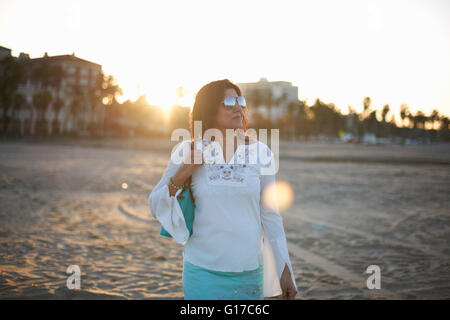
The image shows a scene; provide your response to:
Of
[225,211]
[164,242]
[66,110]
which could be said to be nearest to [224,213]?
[225,211]

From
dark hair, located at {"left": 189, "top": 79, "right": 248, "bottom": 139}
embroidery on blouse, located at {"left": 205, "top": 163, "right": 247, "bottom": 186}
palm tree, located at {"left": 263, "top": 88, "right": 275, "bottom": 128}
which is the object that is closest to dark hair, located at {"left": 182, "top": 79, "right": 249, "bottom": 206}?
dark hair, located at {"left": 189, "top": 79, "right": 248, "bottom": 139}

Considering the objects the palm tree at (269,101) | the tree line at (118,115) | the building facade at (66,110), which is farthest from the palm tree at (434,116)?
the building facade at (66,110)

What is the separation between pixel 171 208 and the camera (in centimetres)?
205

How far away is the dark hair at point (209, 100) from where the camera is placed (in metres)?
2.20

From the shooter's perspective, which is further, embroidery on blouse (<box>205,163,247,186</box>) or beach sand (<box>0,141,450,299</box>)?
beach sand (<box>0,141,450,299</box>)

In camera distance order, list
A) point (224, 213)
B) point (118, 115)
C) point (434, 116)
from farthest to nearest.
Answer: point (434, 116) < point (118, 115) < point (224, 213)

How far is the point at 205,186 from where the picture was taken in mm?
2055

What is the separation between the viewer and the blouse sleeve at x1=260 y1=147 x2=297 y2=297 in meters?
2.15

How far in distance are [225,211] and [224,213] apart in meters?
0.01

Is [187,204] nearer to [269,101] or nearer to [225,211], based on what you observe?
[225,211]

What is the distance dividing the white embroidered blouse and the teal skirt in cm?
4

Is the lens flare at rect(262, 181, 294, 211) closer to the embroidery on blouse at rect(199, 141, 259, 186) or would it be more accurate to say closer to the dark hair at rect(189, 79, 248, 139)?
the embroidery on blouse at rect(199, 141, 259, 186)

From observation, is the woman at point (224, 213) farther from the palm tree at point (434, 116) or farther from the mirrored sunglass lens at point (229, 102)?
the palm tree at point (434, 116)

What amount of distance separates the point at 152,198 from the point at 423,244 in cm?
672
